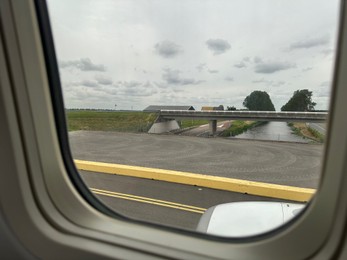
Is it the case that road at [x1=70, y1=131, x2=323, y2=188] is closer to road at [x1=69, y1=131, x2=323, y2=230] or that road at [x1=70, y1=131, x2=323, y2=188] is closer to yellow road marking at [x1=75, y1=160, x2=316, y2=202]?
road at [x1=69, y1=131, x2=323, y2=230]

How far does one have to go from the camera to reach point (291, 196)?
128 inches

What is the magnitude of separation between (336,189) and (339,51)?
1.14 feet

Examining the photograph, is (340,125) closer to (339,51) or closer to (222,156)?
(339,51)

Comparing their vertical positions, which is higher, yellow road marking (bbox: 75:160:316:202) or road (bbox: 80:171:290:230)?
yellow road marking (bbox: 75:160:316:202)

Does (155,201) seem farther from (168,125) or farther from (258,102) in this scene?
(258,102)

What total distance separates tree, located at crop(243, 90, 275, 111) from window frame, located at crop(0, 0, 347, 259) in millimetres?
546

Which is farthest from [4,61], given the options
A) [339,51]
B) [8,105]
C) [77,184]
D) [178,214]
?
[178,214]

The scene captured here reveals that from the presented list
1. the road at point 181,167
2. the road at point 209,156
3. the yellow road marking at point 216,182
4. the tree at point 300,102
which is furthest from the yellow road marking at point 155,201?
the tree at point 300,102

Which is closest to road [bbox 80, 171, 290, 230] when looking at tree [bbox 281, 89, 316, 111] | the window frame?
the window frame

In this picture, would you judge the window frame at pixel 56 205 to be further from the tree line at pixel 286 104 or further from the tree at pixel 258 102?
the tree at pixel 258 102

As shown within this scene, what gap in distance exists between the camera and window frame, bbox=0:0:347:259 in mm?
725

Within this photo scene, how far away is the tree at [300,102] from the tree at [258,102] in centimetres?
7

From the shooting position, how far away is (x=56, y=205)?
1057 millimetres

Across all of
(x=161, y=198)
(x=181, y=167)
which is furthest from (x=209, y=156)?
(x=161, y=198)
